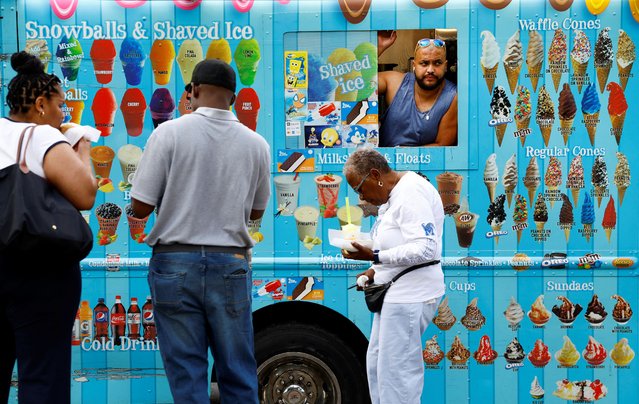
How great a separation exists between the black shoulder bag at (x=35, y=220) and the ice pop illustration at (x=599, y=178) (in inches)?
124

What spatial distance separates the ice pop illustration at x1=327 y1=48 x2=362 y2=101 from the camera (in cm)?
502

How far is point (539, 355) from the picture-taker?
5.05 m

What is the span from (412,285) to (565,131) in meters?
1.59

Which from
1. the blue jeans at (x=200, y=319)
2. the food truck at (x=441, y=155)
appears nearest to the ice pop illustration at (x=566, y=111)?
the food truck at (x=441, y=155)

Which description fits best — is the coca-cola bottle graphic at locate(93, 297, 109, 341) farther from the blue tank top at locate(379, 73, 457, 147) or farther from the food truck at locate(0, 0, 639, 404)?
the blue tank top at locate(379, 73, 457, 147)

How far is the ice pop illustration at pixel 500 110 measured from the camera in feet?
16.4

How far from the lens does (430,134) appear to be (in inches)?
198

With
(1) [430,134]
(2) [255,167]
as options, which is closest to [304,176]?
(1) [430,134]

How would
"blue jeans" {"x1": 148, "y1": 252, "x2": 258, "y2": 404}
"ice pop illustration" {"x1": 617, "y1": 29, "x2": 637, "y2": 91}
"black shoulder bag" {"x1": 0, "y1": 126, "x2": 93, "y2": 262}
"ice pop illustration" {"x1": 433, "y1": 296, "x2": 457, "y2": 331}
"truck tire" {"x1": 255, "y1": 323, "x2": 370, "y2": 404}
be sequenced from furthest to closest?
"truck tire" {"x1": 255, "y1": 323, "x2": 370, "y2": 404}
"ice pop illustration" {"x1": 433, "y1": 296, "x2": 457, "y2": 331}
"ice pop illustration" {"x1": 617, "y1": 29, "x2": 637, "y2": 91}
"blue jeans" {"x1": 148, "y1": 252, "x2": 258, "y2": 404}
"black shoulder bag" {"x1": 0, "y1": 126, "x2": 93, "y2": 262}

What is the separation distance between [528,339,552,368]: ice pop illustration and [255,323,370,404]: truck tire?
1058 mm

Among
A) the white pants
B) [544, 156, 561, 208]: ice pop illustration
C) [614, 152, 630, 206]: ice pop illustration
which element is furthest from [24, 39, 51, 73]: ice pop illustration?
[614, 152, 630, 206]: ice pop illustration

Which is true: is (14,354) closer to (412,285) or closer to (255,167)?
(255,167)

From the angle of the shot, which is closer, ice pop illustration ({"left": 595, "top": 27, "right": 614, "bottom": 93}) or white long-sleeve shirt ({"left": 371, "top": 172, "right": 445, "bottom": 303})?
white long-sleeve shirt ({"left": 371, "top": 172, "right": 445, "bottom": 303})

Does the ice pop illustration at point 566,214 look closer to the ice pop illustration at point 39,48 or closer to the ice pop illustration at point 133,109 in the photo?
the ice pop illustration at point 133,109
